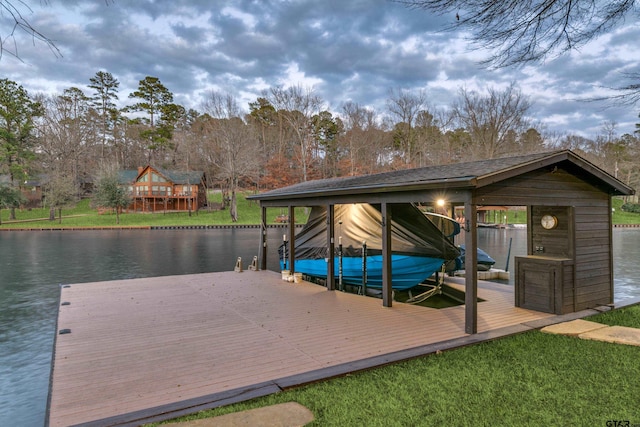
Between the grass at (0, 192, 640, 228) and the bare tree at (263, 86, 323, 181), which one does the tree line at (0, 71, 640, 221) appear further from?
the grass at (0, 192, 640, 228)

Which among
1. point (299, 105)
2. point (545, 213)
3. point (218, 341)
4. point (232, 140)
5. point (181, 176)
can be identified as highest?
point (299, 105)

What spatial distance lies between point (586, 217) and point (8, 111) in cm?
4747

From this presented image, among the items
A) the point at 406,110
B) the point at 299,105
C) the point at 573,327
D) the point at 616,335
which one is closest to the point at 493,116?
the point at 406,110

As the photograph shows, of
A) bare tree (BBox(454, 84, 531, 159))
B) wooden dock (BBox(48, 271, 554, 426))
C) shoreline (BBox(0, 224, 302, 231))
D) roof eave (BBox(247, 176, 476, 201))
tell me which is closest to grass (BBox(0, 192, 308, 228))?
shoreline (BBox(0, 224, 302, 231))

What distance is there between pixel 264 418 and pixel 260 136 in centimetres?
4645

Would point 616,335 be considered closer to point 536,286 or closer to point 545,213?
point 536,286

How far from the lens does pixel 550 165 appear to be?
5.96m

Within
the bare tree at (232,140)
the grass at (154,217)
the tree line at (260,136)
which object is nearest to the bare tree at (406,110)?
the tree line at (260,136)

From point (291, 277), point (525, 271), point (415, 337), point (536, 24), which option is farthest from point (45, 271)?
point (536, 24)

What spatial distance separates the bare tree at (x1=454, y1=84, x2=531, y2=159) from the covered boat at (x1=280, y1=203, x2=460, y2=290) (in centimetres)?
2779

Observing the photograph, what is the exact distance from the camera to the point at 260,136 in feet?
156

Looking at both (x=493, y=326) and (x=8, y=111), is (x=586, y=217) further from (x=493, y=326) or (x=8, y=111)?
(x=8, y=111)

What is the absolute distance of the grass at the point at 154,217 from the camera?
116 ft

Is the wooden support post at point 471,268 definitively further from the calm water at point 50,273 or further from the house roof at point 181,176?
the house roof at point 181,176
